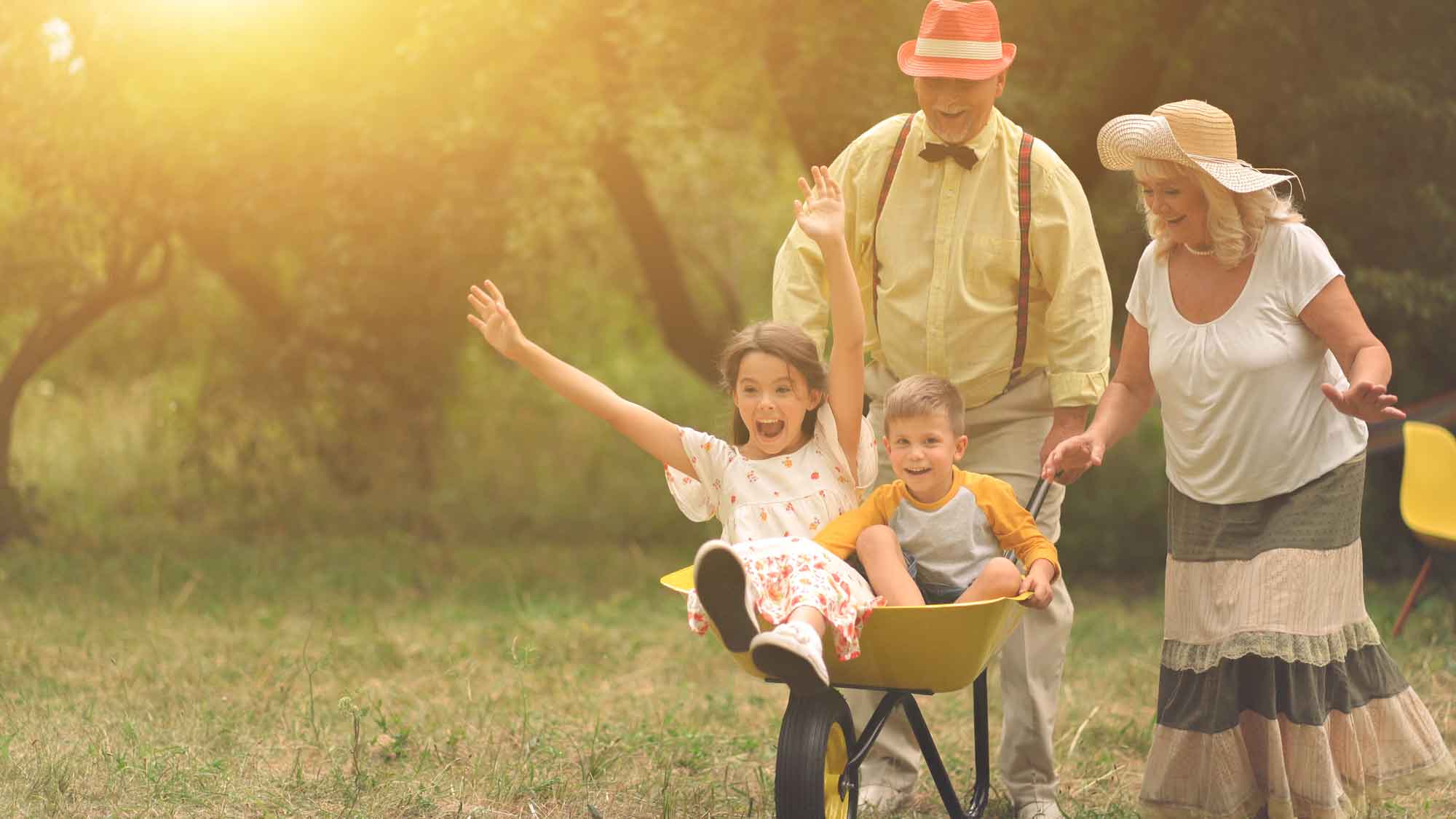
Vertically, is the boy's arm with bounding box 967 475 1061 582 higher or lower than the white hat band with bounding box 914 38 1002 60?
lower

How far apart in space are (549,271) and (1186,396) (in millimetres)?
8209

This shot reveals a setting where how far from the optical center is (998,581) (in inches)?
135

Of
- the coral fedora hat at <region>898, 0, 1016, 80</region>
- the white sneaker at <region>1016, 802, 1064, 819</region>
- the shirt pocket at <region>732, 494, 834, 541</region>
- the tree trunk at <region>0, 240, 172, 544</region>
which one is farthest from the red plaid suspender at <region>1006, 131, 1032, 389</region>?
the tree trunk at <region>0, 240, 172, 544</region>

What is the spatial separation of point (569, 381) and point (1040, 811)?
1.67 m

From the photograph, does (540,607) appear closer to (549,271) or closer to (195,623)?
(195,623)

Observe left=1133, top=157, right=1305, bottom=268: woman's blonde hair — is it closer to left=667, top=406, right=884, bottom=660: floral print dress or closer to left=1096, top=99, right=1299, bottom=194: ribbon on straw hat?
left=1096, top=99, right=1299, bottom=194: ribbon on straw hat

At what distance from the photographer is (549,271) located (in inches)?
454

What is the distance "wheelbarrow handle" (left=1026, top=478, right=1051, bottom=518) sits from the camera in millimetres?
3814

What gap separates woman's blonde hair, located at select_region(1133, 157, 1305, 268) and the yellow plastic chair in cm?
341

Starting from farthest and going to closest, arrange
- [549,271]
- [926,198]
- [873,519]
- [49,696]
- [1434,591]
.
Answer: [549,271] → [1434,591] → [49,696] → [926,198] → [873,519]

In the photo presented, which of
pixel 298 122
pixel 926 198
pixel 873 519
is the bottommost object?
pixel 873 519

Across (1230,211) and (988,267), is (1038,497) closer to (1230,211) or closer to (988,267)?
(988,267)

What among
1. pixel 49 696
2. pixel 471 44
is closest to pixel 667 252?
pixel 471 44

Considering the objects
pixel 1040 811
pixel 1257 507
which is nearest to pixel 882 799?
pixel 1040 811
